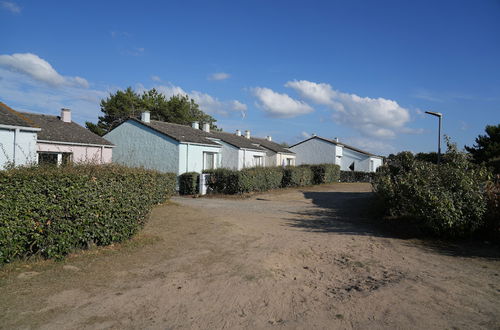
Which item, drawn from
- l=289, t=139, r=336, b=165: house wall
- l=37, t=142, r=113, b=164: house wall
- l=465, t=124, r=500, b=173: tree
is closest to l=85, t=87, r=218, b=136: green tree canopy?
l=289, t=139, r=336, b=165: house wall

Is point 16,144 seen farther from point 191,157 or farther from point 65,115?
point 191,157

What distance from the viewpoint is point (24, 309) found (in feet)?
14.2

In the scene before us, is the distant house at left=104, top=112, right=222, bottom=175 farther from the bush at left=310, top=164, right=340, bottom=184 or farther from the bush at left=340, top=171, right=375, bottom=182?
the bush at left=340, top=171, right=375, bottom=182

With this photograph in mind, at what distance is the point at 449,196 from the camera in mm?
8844

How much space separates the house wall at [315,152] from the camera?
40969mm

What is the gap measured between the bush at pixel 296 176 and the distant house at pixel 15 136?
1602 centimetres

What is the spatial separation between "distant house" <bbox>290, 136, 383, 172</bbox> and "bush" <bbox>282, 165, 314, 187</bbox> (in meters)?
13.0

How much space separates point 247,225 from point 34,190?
6.04 meters

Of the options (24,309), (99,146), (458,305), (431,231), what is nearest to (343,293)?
(458,305)

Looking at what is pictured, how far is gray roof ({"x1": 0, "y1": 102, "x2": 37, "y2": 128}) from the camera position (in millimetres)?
13734

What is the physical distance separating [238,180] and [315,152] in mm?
23645

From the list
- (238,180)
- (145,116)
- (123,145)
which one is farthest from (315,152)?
(123,145)

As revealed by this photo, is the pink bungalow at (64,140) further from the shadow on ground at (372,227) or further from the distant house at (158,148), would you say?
the shadow on ground at (372,227)

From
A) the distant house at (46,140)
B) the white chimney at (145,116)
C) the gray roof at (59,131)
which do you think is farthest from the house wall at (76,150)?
the white chimney at (145,116)
